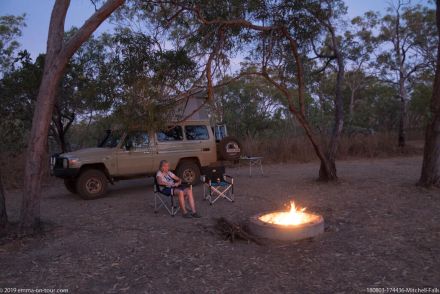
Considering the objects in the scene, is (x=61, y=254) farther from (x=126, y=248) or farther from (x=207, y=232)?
(x=207, y=232)

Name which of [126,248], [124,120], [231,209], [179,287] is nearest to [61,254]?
[126,248]

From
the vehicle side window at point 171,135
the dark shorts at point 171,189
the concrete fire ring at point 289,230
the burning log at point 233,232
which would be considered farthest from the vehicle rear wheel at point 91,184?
the concrete fire ring at point 289,230

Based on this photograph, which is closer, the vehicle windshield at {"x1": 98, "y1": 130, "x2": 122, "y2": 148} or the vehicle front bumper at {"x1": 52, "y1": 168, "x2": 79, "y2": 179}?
the vehicle front bumper at {"x1": 52, "y1": 168, "x2": 79, "y2": 179}

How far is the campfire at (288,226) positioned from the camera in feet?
17.5

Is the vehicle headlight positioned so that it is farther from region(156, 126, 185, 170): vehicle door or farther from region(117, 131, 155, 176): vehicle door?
region(156, 126, 185, 170): vehicle door

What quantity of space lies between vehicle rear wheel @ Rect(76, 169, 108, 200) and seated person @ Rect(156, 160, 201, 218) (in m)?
2.60

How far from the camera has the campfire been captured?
5344 mm

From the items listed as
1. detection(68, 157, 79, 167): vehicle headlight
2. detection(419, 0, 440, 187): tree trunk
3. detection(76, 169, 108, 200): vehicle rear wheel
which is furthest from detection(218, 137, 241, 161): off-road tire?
detection(419, 0, 440, 187): tree trunk

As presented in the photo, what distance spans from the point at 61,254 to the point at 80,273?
821 millimetres

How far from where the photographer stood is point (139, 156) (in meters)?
10.1

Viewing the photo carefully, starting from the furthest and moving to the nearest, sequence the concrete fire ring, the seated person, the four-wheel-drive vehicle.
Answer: the four-wheel-drive vehicle < the seated person < the concrete fire ring

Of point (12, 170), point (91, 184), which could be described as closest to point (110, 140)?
point (91, 184)

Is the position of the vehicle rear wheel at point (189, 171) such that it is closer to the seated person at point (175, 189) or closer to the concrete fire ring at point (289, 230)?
the seated person at point (175, 189)

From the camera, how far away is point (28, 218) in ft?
19.9
